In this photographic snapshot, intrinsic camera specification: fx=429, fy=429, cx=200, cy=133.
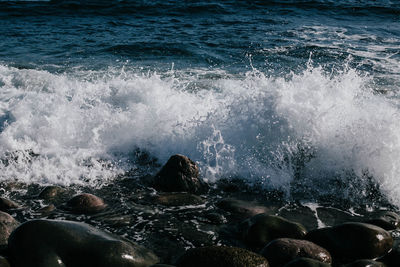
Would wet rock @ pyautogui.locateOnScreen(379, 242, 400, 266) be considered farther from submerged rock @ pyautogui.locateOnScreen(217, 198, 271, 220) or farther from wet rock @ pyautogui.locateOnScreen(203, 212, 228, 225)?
wet rock @ pyautogui.locateOnScreen(203, 212, 228, 225)

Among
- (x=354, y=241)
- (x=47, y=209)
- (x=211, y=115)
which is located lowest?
(x=47, y=209)

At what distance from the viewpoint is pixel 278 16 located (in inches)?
605

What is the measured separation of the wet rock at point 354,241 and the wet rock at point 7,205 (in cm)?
298

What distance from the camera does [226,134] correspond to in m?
6.07

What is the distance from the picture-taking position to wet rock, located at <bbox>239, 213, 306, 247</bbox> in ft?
12.4

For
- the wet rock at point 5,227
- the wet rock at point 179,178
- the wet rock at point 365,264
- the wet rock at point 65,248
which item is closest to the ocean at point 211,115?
the wet rock at point 179,178

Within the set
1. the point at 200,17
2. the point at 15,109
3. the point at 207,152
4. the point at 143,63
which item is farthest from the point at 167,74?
the point at 200,17

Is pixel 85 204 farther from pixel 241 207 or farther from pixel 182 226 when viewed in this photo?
pixel 241 207

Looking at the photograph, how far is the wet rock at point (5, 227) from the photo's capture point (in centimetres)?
353

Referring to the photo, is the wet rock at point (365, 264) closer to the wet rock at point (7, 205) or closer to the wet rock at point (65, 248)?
the wet rock at point (65, 248)

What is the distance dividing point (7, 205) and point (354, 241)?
11.0 feet

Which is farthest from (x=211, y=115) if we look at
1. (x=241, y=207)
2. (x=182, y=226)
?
(x=182, y=226)

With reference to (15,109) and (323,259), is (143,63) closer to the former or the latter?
(15,109)

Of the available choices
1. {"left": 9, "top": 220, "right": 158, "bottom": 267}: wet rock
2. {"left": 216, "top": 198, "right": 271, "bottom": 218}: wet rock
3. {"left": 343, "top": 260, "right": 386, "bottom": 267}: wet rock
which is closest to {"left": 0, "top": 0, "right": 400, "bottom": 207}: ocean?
{"left": 216, "top": 198, "right": 271, "bottom": 218}: wet rock
